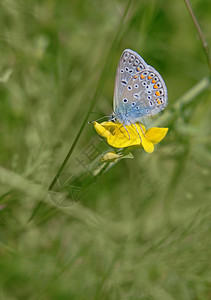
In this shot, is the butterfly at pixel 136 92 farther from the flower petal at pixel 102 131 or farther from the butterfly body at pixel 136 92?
the flower petal at pixel 102 131

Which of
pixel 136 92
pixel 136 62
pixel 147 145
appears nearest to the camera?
pixel 147 145

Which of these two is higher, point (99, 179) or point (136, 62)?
point (136, 62)

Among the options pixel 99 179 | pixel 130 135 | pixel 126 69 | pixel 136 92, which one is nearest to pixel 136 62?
pixel 126 69

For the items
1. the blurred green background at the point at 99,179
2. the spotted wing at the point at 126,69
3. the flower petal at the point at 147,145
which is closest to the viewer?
the flower petal at the point at 147,145

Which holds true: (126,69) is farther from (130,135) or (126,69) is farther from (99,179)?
(99,179)

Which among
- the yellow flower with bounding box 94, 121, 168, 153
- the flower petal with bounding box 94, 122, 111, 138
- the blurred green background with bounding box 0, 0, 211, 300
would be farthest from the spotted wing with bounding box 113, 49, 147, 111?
the flower petal with bounding box 94, 122, 111, 138

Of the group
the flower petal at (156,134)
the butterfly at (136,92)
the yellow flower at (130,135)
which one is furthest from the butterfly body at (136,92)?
the flower petal at (156,134)

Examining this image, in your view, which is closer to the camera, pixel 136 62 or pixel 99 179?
pixel 136 62
